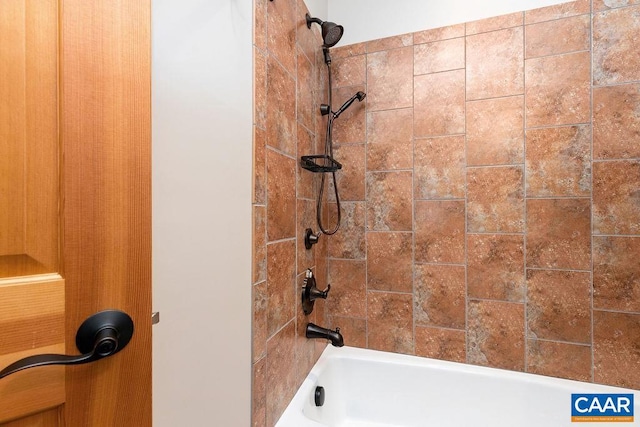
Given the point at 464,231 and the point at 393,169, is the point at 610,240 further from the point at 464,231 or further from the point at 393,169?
the point at 393,169

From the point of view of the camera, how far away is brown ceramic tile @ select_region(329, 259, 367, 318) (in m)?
1.82

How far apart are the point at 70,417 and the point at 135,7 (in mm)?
650

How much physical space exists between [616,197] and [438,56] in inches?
44.0

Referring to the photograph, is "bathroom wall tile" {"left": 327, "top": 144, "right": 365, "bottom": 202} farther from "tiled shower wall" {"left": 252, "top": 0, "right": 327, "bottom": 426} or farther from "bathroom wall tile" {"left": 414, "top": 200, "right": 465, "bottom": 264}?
"bathroom wall tile" {"left": 414, "top": 200, "right": 465, "bottom": 264}

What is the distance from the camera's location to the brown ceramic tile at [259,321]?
1.02m

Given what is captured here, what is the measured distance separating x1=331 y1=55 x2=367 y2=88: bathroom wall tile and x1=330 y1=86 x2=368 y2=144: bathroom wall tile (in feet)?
0.12

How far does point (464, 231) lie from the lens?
5.34ft

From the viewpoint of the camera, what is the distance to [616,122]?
1.40 metres

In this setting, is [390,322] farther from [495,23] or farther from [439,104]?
[495,23]

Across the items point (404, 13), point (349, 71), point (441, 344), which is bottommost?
point (441, 344)

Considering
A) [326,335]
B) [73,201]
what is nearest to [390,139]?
[326,335]

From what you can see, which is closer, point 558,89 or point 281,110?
point 281,110

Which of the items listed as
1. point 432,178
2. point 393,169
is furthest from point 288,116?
point 432,178

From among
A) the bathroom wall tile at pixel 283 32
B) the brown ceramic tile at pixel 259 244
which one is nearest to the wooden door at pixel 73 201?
the brown ceramic tile at pixel 259 244
